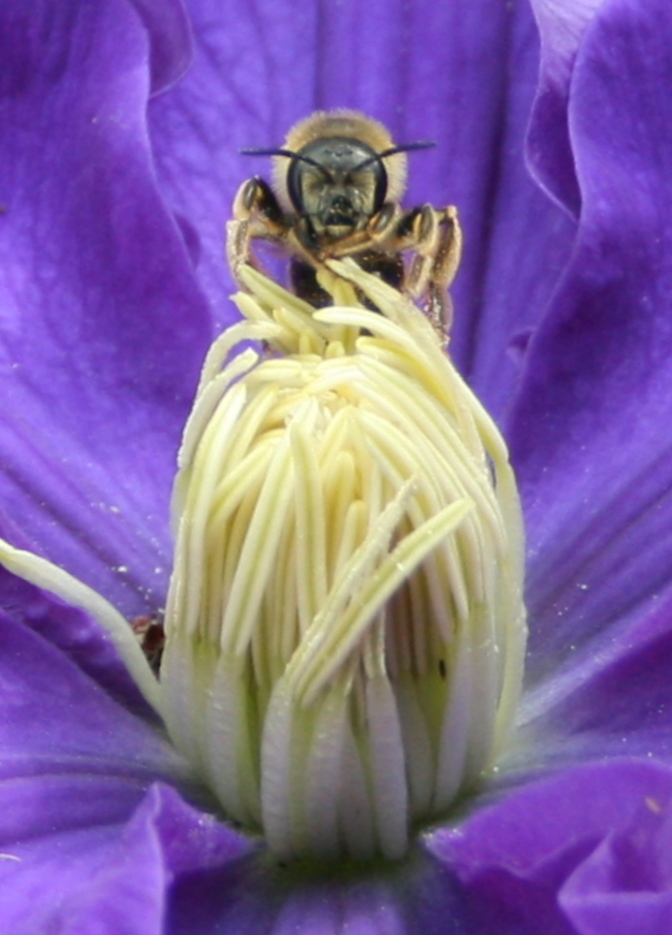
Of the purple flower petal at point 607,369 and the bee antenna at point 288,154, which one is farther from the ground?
the bee antenna at point 288,154

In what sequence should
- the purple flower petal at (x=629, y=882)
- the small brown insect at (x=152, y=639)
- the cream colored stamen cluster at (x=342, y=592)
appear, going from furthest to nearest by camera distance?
the small brown insect at (x=152, y=639)
the cream colored stamen cluster at (x=342, y=592)
the purple flower petal at (x=629, y=882)

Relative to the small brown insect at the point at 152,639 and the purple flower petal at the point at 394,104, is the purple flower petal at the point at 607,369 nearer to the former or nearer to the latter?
the purple flower petal at the point at 394,104

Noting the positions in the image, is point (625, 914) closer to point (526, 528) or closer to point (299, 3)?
point (526, 528)

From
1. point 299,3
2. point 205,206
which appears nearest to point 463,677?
point 205,206

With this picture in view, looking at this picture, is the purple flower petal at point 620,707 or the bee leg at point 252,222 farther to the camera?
the bee leg at point 252,222

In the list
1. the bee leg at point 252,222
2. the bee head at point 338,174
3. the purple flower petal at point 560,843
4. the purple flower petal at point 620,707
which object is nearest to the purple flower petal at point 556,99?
the bee head at point 338,174

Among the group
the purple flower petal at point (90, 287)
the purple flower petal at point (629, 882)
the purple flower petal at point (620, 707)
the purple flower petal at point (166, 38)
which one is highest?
the purple flower petal at point (166, 38)

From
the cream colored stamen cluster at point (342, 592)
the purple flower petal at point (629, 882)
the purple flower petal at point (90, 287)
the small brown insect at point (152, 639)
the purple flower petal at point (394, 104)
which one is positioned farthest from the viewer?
the purple flower petal at point (394, 104)
